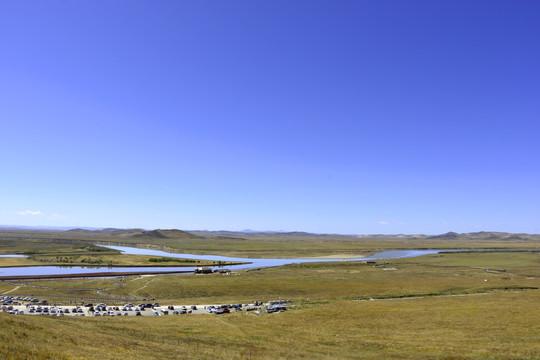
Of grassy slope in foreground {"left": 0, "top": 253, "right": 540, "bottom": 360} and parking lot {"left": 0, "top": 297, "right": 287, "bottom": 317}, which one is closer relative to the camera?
grassy slope in foreground {"left": 0, "top": 253, "right": 540, "bottom": 360}

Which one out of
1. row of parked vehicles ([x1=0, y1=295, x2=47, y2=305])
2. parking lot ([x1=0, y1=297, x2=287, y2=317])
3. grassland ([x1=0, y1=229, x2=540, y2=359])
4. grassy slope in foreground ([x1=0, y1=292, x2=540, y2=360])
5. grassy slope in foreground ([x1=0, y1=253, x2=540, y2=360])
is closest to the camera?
grassy slope in foreground ([x1=0, y1=292, x2=540, y2=360])

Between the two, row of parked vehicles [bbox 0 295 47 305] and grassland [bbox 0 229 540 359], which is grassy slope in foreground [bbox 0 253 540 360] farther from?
row of parked vehicles [bbox 0 295 47 305]

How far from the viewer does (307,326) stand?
41.8m

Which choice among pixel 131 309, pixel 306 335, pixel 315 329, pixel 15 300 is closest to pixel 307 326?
pixel 315 329

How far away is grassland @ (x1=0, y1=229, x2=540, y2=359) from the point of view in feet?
92.3

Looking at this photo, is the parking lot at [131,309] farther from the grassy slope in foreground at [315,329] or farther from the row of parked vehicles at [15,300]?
the grassy slope in foreground at [315,329]

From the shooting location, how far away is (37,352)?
73.0 feet

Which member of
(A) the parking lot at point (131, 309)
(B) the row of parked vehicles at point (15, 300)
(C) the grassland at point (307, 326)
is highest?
(C) the grassland at point (307, 326)

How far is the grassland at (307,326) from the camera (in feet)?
92.3

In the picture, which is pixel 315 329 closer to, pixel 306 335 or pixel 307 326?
pixel 307 326

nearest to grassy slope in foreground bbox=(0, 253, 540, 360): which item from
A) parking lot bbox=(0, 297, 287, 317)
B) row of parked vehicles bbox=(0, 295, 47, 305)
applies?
parking lot bbox=(0, 297, 287, 317)

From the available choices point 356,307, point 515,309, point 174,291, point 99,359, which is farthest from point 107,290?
point 515,309

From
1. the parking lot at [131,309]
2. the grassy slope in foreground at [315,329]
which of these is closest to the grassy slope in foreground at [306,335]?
the grassy slope in foreground at [315,329]

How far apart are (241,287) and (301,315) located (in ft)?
104
